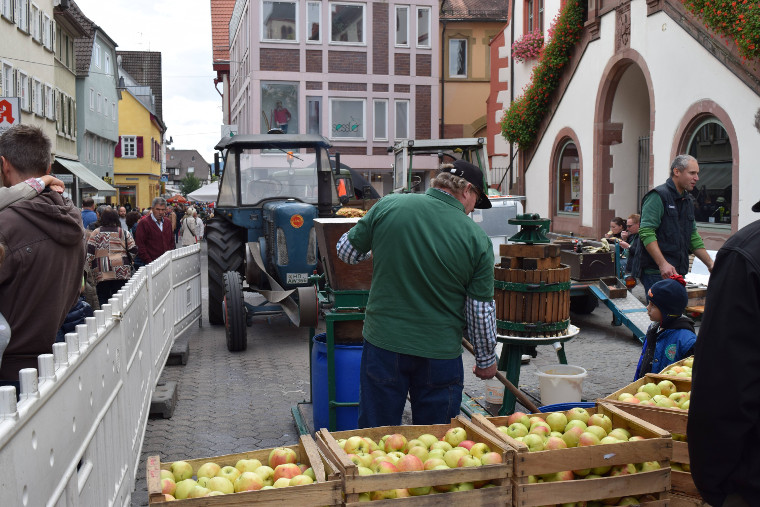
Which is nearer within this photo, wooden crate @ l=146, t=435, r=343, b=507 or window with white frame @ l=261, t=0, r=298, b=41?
wooden crate @ l=146, t=435, r=343, b=507

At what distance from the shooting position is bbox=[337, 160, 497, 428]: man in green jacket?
4.16m

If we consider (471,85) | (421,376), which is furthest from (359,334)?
(471,85)

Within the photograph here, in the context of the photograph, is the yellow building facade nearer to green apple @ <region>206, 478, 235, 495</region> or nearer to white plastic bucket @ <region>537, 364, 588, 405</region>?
white plastic bucket @ <region>537, 364, 588, 405</region>

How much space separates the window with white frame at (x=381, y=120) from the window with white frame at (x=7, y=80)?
1283 centimetres

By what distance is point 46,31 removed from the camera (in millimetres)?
32750

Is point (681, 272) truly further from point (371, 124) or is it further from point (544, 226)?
point (371, 124)

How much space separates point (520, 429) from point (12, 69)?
27854 millimetres

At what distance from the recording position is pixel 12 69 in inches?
1073

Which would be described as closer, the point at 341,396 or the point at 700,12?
the point at 341,396

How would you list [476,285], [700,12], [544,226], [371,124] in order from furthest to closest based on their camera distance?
[371,124]
[700,12]
[544,226]
[476,285]

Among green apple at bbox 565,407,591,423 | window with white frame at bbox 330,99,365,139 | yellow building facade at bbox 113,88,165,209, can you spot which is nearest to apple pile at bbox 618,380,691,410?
green apple at bbox 565,407,591,423

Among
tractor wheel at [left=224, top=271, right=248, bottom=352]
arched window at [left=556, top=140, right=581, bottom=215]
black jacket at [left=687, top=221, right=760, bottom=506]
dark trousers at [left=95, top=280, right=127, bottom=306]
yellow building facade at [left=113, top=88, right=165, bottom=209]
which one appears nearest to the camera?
black jacket at [left=687, top=221, right=760, bottom=506]

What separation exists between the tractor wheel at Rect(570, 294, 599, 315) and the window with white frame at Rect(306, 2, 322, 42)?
828 inches

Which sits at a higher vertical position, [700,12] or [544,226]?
[700,12]
